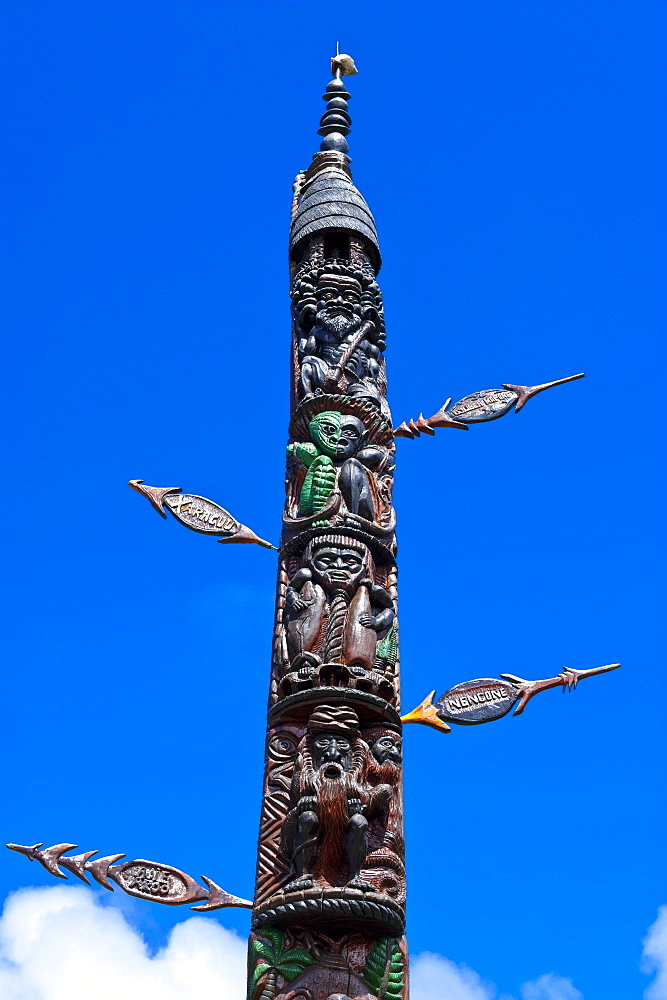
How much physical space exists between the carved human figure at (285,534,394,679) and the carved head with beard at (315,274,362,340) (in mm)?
2993

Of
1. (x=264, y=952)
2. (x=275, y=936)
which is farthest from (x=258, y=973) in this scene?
(x=275, y=936)

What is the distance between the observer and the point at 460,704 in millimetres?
10461

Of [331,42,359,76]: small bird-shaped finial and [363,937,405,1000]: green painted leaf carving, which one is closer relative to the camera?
[363,937,405,1000]: green painted leaf carving

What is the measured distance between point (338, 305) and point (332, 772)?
5.77 m

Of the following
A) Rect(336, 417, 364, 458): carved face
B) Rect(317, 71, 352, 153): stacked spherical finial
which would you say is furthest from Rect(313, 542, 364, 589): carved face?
Rect(317, 71, 352, 153): stacked spherical finial

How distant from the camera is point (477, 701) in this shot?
10.5 metres

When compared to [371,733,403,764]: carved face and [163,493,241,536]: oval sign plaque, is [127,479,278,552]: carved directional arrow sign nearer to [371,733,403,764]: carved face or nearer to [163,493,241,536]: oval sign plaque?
[163,493,241,536]: oval sign plaque

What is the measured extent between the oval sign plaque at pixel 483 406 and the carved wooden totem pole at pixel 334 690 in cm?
1

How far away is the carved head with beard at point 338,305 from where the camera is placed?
12953 millimetres

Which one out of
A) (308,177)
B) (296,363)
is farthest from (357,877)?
(308,177)

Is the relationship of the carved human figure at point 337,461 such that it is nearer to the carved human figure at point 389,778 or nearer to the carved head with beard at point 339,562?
the carved head with beard at point 339,562

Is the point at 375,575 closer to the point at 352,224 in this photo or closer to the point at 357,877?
the point at 357,877

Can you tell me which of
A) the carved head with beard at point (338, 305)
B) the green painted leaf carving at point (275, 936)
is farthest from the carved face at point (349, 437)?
the green painted leaf carving at point (275, 936)

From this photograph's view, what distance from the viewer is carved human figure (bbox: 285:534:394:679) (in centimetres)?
1003
